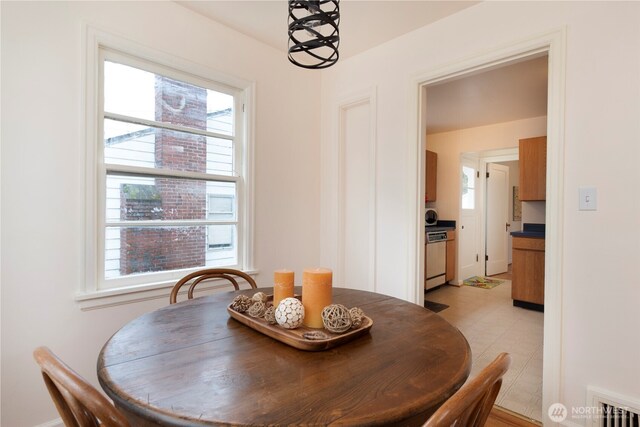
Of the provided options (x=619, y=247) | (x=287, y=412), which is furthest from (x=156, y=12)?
(x=619, y=247)

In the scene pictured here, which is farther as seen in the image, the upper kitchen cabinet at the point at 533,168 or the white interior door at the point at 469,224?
the white interior door at the point at 469,224

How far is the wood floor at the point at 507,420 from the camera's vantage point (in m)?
1.85

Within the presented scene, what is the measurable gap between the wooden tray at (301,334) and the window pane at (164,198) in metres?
1.25

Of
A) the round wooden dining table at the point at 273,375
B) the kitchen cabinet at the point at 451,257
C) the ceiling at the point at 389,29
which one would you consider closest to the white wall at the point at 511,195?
the kitchen cabinet at the point at 451,257

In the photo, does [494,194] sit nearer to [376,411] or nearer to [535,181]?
[535,181]

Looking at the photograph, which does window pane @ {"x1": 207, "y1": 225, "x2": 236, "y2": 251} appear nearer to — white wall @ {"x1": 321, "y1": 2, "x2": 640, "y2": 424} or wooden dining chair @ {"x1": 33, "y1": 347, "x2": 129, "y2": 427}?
wooden dining chair @ {"x1": 33, "y1": 347, "x2": 129, "y2": 427}

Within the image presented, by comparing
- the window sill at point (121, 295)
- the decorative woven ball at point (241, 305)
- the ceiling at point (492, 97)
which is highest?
the ceiling at point (492, 97)

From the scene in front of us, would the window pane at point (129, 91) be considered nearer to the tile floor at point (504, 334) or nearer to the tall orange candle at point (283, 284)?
the tall orange candle at point (283, 284)

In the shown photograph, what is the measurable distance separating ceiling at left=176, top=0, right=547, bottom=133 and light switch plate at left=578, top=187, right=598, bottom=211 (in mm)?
1144

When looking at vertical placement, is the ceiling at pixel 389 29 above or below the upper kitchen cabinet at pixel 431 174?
above

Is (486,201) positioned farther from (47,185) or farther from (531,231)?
(47,185)

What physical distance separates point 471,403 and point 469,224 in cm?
538

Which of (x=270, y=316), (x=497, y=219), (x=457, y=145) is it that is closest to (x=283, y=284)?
(x=270, y=316)

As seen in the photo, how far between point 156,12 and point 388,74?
5.57 ft
